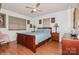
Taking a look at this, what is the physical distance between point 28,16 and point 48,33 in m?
0.50

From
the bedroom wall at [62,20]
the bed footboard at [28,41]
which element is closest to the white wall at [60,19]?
the bedroom wall at [62,20]

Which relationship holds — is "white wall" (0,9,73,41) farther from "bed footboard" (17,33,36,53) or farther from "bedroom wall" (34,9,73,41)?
"bed footboard" (17,33,36,53)

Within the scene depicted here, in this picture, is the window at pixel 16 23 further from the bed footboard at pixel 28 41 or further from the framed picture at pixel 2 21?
the bed footboard at pixel 28 41

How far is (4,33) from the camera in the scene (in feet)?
4.97

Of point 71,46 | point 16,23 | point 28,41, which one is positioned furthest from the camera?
point 28,41

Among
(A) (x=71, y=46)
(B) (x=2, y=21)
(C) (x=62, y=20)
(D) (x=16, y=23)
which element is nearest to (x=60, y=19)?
(C) (x=62, y=20)

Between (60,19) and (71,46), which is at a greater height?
(60,19)

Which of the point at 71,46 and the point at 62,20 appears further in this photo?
the point at 62,20

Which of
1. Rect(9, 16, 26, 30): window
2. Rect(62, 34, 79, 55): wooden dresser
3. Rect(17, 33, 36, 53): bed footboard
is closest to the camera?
Rect(62, 34, 79, 55): wooden dresser

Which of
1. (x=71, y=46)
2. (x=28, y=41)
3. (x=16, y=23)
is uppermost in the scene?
(x=16, y=23)

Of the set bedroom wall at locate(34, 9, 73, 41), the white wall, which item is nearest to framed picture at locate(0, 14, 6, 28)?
the white wall

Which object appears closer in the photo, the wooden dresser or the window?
the wooden dresser

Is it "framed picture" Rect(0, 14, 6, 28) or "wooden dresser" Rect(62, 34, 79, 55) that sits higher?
"framed picture" Rect(0, 14, 6, 28)

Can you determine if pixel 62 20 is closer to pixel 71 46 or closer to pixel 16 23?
pixel 71 46
